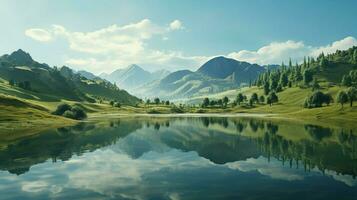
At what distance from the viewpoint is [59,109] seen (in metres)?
180

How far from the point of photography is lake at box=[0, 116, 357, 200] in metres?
36.1

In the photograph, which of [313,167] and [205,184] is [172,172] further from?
[313,167]

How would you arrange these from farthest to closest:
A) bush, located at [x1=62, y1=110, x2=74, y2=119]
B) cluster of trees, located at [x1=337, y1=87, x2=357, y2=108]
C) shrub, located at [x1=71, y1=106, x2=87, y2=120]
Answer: cluster of trees, located at [x1=337, y1=87, x2=357, y2=108] → shrub, located at [x1=71, y1=106, x2=87, y2=120] → bush, located at [x1=62, y1=110, x2=74, y2=119]

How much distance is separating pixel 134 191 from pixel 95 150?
3773 cm

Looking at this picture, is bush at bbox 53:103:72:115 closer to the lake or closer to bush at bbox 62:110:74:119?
bush at bbox 62:110:74:119

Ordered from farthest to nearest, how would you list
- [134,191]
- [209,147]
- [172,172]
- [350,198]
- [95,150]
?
1. [209,147]
2. [95,150]
3. [172,172]
4. [134,191]
5. [350,198]

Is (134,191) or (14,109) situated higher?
(14,109)

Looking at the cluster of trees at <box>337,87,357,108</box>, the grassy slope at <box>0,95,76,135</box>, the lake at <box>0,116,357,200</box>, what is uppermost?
the cluster of trees at <box>337,87,357,108</box>

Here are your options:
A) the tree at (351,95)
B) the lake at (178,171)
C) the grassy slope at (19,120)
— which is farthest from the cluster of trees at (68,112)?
the tree at (351,95)

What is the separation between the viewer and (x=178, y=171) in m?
49.4

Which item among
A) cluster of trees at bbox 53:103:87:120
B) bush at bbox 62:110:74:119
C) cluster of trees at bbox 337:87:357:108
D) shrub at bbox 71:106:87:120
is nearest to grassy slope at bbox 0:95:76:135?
bush at bbox 62:110:74:119

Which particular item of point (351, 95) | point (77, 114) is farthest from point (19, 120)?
Result: point (351, 95)

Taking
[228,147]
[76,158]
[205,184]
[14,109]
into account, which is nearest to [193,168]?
[205,184]

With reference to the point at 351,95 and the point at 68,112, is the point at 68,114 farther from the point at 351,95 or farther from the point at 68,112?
the point at 351,95
